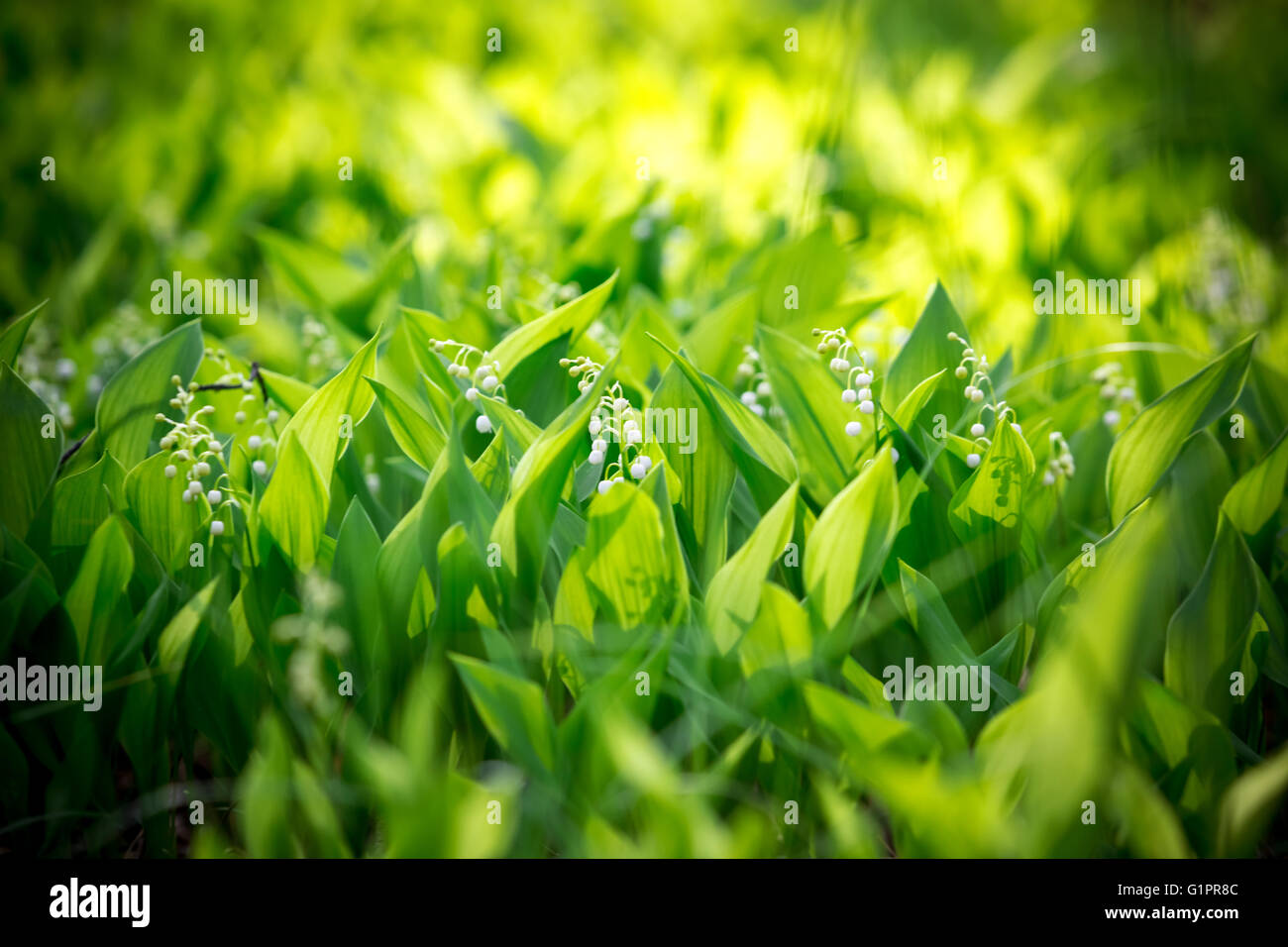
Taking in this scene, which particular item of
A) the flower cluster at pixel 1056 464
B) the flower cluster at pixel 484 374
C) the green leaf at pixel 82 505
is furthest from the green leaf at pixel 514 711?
the flower cluster at pixel 1056 464

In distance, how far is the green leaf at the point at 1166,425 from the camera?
148cm

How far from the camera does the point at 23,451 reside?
153cm

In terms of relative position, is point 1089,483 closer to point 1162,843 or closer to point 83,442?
point 1162,843

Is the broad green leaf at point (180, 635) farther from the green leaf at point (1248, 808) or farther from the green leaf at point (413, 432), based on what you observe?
the green leaf at point (1248, 808)

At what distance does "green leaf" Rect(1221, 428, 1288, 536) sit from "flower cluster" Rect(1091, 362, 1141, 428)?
0.89ft

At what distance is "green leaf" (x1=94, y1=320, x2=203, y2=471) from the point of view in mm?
1552

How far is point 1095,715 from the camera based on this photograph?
96cm

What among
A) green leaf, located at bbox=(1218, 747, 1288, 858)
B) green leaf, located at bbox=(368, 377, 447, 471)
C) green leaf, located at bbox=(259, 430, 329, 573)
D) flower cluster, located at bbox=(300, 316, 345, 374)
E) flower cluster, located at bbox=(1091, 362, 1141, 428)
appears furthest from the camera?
flower cluster, located at bbox=(300, 316, 345, 374)

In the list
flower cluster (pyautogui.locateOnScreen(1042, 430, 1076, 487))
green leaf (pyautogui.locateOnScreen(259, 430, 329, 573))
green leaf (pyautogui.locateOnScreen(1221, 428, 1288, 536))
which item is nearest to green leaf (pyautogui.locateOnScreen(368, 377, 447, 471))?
green leaf (pyautogui.locateOnScreen(259, 430, 329, 573))

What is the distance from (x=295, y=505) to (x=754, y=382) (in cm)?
85

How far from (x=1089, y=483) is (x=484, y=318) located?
1191 mm

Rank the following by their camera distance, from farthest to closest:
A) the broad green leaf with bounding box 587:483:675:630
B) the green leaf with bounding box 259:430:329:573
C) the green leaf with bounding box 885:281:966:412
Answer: the green leaf with bounding box 885:281:966:412 → the green leaf with bounding box 259:430:329:573 → the broad green leaf with bounding box 587:483:675:630

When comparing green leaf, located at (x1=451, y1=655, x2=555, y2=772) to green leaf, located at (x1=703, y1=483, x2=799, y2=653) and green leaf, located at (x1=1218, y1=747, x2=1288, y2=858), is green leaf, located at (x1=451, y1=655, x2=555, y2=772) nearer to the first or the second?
green leaf, located at (x1=703, y1=483, x2=799, y2=653)

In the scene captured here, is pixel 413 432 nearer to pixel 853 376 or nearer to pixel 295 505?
pixel 295 505
